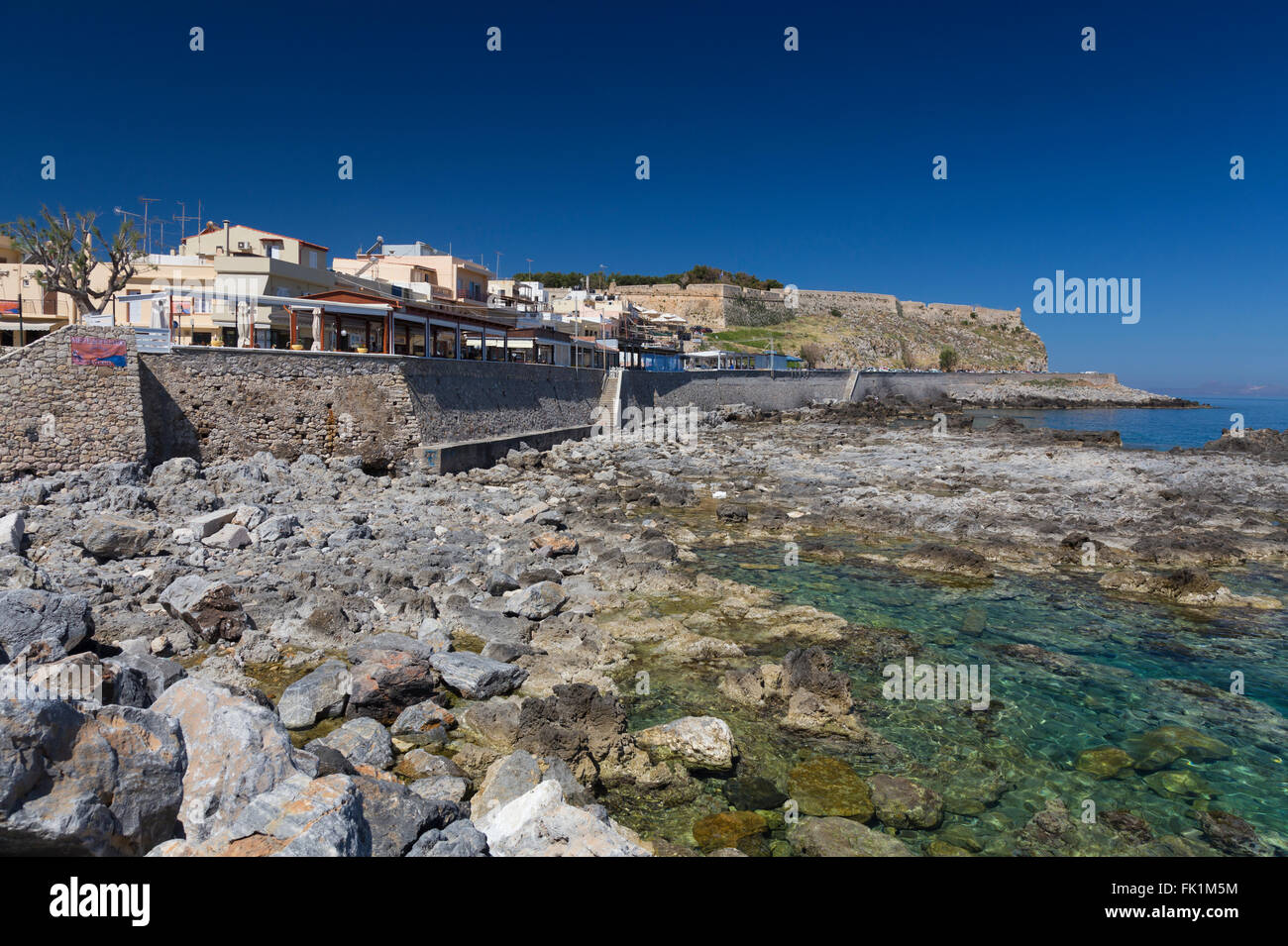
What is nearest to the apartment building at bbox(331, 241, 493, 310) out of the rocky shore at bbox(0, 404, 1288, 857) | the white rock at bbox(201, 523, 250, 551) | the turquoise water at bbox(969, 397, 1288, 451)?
the rocky shore at bbox(0, 404, 1288, 857)

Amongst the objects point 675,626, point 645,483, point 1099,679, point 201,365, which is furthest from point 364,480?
point 1099,679

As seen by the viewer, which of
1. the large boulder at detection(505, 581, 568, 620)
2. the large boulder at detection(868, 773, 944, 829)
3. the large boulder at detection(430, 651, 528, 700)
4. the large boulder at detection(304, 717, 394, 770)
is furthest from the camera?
the large boulder at detection(505, 581, 568, 620)

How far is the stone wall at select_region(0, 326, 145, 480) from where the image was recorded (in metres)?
17.6

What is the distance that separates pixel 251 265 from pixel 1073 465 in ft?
123

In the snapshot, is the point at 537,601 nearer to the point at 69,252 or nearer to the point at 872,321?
the point at 69,252

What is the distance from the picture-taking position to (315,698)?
881cm

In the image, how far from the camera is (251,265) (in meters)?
32.3

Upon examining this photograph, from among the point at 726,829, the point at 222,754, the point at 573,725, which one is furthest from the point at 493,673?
the point at 222,754

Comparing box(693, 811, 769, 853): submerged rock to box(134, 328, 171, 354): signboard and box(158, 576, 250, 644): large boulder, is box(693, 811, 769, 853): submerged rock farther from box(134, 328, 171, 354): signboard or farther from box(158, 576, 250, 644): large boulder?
box(134, 328, 171, 354): signboard

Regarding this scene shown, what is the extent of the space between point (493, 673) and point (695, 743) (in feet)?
10.0

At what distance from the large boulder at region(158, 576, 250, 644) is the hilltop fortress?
9183cm

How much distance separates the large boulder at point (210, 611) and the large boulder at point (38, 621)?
196 cm
